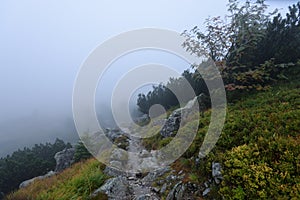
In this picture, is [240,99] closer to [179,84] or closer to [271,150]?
[271,150]

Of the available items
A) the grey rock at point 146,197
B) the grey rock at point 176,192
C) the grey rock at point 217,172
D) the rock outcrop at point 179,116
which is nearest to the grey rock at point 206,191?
the grey rock at point 217,172

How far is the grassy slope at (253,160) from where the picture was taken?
4.96 meters

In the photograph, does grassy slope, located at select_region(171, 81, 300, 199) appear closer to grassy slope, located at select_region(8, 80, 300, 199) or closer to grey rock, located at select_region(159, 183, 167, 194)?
grassy slope, located at select_region(8, 80, 300, 199)

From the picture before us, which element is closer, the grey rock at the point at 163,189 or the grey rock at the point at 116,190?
the grey rock at the point at 163,189

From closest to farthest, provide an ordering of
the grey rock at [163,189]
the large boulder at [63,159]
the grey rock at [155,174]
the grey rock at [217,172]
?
the grey rock at [217,172], the grey rock at [163,189], the grey rock at [155,174], the large boulder at [63,159]

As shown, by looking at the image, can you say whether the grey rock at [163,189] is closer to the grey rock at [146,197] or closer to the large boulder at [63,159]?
the grey rock at [146,197]

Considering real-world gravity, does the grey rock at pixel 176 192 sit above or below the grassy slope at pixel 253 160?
below

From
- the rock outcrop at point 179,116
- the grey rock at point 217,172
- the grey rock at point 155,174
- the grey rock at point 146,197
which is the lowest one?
the grey rock at point 146,197

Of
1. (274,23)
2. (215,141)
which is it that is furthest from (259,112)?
(274,23)

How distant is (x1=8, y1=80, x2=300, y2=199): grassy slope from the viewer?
195 inches

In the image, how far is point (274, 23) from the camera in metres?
14.6

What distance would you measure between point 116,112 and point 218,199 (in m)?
7.26

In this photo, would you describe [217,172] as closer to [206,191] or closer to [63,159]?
[206,191]

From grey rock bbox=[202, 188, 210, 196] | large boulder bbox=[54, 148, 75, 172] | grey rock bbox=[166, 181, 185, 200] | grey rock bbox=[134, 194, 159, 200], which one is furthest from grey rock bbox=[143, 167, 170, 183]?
large boulder bbox=[54, 148, 75, 172]
